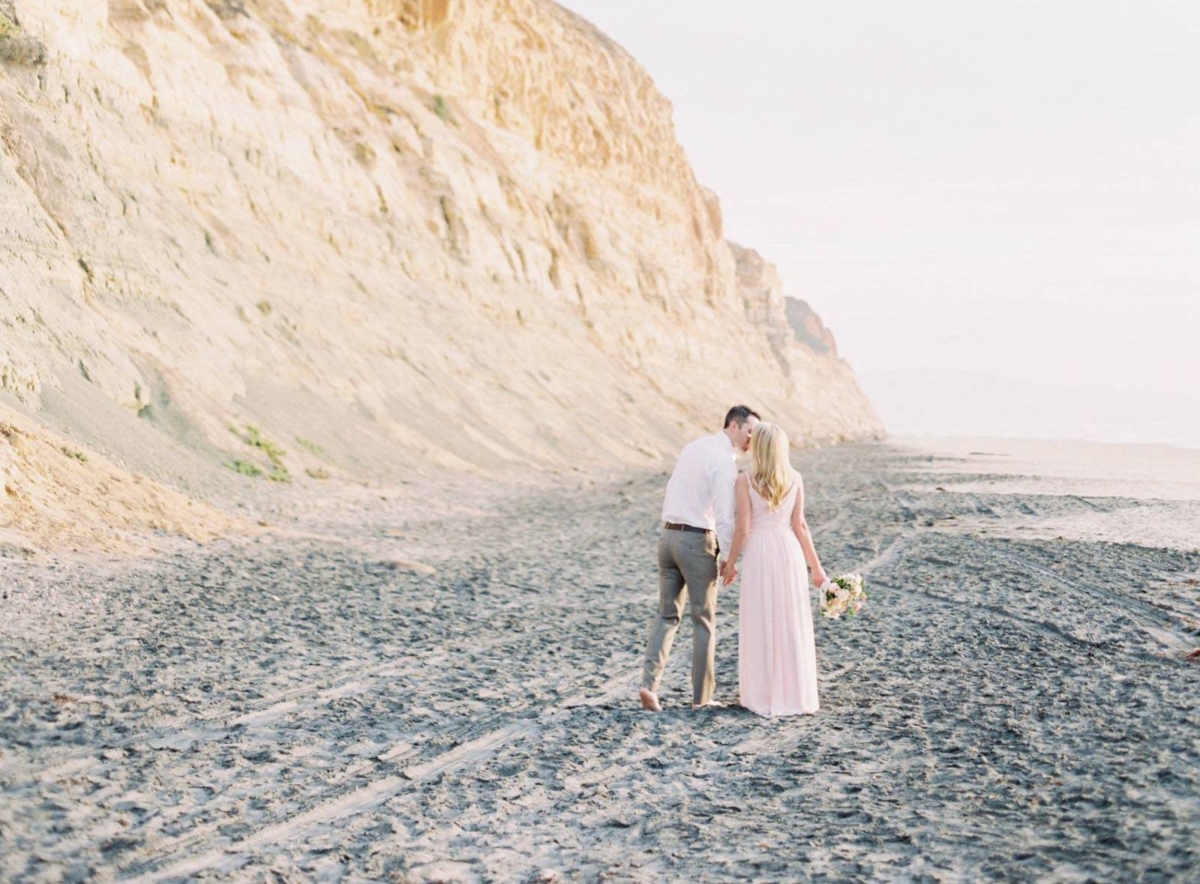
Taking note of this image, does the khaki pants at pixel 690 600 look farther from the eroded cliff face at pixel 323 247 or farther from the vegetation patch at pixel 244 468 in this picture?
the vegetation patch at pixel 244 468

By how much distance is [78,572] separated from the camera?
10.9 m

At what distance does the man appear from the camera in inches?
279

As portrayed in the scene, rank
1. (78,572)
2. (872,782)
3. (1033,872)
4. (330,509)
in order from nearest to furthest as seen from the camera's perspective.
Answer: (1033,872) → (872,782) → (78,572) → (330,509)

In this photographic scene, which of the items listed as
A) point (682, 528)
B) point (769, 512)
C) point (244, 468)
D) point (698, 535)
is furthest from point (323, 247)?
point (769, 512)

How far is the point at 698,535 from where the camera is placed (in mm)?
7117

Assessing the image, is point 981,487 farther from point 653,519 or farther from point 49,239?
point 49,239

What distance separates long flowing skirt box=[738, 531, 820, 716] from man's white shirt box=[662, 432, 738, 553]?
0.87ft

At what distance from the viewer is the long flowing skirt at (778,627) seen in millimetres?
7117

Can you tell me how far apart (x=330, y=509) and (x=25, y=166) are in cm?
1072

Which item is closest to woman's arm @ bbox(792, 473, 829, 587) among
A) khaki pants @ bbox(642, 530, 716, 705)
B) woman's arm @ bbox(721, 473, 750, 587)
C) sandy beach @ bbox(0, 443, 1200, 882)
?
woman's arm @ bbox(721, 473, 750, 587)

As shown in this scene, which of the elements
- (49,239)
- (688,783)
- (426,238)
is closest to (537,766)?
(688,783)

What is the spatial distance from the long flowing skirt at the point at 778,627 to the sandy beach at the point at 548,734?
198 millimetres

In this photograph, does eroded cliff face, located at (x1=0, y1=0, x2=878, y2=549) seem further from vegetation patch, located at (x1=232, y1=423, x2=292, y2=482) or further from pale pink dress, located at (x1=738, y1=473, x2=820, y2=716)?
pale pink dress, located at (x1=738, y1=473, x2=820, y2=716)

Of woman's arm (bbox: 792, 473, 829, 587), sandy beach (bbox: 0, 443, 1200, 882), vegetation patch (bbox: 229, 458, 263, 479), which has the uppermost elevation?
vegetation patch (bbox: 229, 458, 263, 479)
